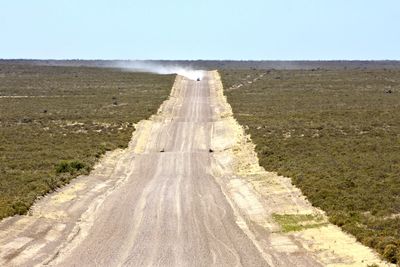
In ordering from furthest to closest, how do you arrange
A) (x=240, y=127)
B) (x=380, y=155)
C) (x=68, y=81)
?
1. (x=68, y=81)
2. (x=240, y=127)
3. (x=380, y=155)

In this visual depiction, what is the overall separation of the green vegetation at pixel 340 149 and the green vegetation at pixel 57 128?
15.3 meters

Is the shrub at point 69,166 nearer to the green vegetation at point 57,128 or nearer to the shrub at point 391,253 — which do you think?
the green vegetation at point 57,128

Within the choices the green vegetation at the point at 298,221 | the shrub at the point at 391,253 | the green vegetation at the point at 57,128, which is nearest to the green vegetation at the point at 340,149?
the shrub at the point at 391,253

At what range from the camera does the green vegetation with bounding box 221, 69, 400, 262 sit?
1100 inches

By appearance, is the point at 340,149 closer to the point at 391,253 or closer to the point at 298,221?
the point at 298,221

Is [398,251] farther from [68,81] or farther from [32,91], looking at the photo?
[68,81]

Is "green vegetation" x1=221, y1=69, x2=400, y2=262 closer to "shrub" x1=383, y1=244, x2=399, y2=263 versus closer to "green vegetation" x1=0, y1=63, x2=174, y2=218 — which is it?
"shrub" x1=383, y1=244, x2=399, y2=263

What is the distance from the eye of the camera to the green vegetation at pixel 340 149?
27.9 meters

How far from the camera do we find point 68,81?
14538 cm

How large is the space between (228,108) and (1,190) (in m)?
53.8

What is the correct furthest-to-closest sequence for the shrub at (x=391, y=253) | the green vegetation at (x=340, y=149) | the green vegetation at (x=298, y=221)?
the green vegetation at (x=340, y=149) < the green vegetation at (x=298, y=221) < the shrub at (x=391, y=253)

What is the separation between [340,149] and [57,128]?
34232mm

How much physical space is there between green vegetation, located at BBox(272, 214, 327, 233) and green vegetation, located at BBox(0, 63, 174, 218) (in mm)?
14210

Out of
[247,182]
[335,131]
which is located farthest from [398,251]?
[335,131]
